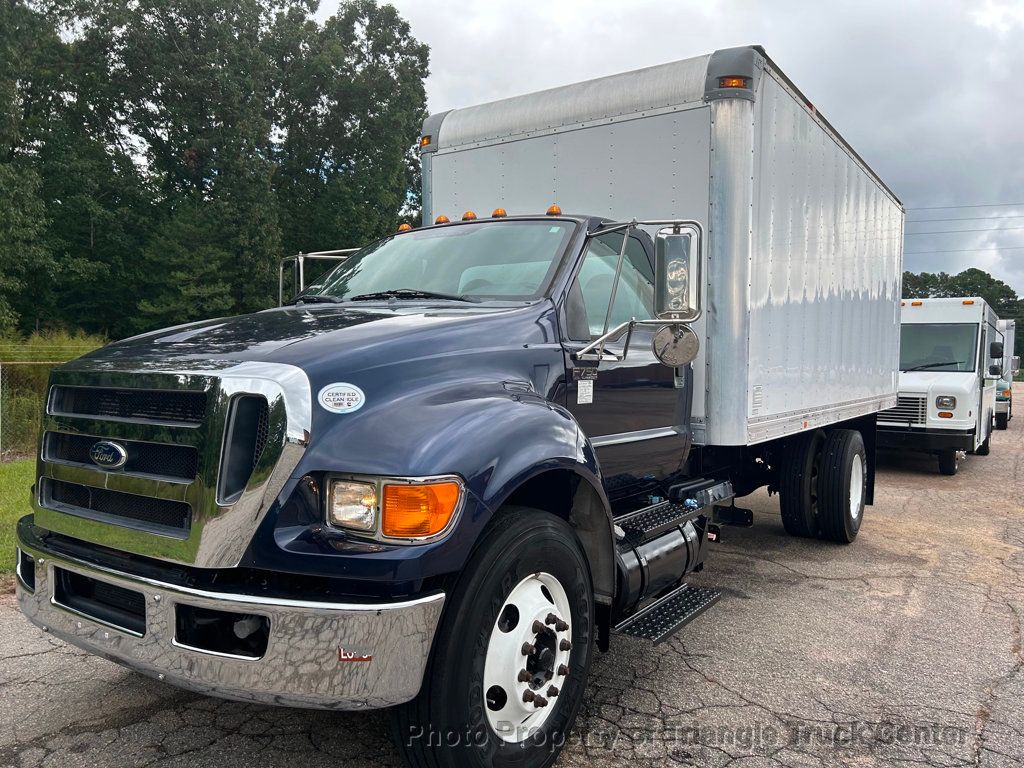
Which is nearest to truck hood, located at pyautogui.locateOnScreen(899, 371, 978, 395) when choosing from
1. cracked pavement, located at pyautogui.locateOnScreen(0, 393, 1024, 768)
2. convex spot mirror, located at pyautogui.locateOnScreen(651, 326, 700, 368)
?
cracked pavement, located at pyautogui.locateOnScreen(0, 393, 1024, 768)

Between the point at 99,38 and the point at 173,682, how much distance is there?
3303cm

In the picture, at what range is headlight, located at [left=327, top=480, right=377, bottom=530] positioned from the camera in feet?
7.98

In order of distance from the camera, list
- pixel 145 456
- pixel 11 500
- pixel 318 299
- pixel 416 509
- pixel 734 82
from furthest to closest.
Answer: pixel 11 500 → pixel 734 82 → pixel 318 299 → pixel 145 456 → pixel 416 509

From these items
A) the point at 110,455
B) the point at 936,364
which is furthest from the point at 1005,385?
the point at 110,455

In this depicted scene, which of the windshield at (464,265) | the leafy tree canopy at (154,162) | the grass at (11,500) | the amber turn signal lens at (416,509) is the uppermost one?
the leafy tree canopy at (154,162)

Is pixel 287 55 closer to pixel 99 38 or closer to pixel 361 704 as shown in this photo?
pixel 99 38

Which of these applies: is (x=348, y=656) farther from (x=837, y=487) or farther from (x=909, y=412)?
(x=909, y=412)

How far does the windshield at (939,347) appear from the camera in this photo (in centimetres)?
1291

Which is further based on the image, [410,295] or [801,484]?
[801,484]

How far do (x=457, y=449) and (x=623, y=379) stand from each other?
63.0 inches

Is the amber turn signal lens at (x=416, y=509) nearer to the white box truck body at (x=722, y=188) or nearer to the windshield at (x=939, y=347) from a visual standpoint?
the white box truck body at (x=722, y=188)

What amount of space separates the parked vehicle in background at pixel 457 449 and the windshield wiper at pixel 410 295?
0.05 ft

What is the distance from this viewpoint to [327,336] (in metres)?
2.93

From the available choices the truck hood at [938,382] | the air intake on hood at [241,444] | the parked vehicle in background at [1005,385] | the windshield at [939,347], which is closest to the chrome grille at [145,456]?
the air intake on hood at [241,444]
